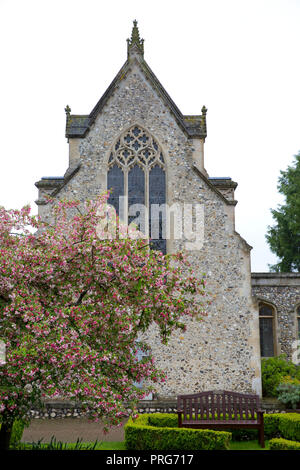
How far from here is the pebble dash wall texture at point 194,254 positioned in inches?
643

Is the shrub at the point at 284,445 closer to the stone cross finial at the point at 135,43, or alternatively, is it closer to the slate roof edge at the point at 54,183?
the slate roof edge at the point at 54,183

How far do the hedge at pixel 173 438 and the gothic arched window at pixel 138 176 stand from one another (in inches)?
338

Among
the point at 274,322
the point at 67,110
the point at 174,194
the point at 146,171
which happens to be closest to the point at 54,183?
the point at 67,110

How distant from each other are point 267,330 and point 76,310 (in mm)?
15958

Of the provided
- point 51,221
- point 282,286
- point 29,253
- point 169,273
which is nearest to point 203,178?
point 51,221

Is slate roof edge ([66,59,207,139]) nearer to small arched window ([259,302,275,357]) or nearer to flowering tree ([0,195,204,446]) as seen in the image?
small arched window ([259,302,275,357])

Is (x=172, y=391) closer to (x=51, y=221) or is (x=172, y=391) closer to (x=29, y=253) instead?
(x=51, y=221)

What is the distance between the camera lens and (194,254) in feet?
57.0

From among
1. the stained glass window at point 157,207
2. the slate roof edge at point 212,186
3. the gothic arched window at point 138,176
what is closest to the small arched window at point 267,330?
the slate roof edge at point 212,186

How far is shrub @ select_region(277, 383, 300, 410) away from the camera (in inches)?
598

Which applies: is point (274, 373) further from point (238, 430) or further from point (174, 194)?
point (174, 194)

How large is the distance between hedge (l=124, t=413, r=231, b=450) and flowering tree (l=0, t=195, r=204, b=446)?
1.99 metres

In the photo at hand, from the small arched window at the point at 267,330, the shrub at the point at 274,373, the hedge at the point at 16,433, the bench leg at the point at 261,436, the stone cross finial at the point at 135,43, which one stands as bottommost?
the bench leg at the point at 261,436

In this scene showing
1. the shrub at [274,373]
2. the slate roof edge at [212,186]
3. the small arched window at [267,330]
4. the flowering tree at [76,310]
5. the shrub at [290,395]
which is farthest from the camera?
the small arched window at [267,330]
